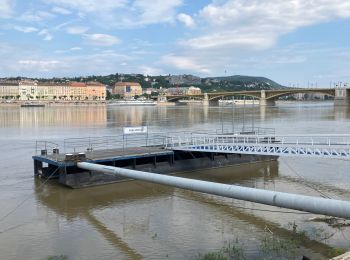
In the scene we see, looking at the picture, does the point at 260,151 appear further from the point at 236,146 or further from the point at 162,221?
the point at 162,221

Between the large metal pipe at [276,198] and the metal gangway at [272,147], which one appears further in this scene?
the metal gangway at [272,147]

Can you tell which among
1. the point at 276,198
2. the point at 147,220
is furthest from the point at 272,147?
the point at 276,198

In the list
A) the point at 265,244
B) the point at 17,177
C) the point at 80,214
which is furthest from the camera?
the point at 17,177

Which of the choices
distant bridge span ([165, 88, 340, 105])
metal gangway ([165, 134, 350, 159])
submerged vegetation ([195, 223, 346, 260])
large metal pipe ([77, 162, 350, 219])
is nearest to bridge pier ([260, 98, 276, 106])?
distant bridge span ([165, 88, 340, 105])

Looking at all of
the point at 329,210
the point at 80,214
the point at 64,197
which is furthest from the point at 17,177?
the point at 329,210

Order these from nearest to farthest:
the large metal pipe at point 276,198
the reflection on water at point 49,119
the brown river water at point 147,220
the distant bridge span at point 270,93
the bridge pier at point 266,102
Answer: the large metal pipe at point 276,198, the brown river water at point 147,220, the reflection on water at point 49,119, the distant bridge span at point 270,93, the bridge pier at point 266,102

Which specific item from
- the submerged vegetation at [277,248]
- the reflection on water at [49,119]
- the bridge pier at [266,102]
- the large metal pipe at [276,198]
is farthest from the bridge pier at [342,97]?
the large metal pipe at [276,198]

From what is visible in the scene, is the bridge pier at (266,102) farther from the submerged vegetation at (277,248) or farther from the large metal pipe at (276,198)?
the large metal pipe at (276,198)

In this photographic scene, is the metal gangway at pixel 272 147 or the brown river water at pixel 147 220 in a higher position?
the metal gangway at pixel 272 147

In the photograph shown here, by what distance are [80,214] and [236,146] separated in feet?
34.1

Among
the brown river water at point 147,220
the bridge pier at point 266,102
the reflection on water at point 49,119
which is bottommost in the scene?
the brown river water at point 147,220

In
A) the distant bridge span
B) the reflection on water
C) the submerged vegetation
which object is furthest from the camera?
the distant bridge span

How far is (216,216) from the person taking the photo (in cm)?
1673

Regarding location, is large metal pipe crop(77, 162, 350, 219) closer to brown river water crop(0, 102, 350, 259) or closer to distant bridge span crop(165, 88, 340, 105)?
brown river water crop(0, 102, 350, 259)
